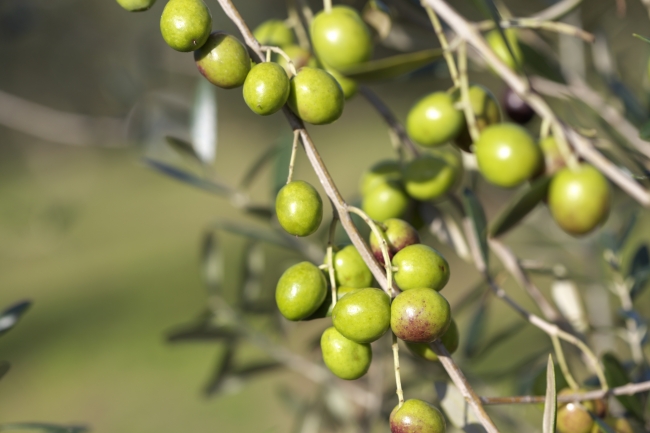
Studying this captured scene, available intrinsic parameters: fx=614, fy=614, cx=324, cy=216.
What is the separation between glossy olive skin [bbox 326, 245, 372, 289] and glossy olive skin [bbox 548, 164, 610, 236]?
0.31 meters

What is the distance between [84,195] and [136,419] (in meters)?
5.18

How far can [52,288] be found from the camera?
236 inches

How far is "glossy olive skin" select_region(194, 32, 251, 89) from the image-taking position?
0.49m

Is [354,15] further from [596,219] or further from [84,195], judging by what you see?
[84,195]

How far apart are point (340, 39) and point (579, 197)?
32 cm

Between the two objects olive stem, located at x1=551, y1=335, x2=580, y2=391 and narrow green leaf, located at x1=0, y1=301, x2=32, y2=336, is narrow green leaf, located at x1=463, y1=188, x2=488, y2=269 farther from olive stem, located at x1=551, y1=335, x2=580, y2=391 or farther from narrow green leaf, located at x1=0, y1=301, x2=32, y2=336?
narrow green leaf, located at x1=0, y1=301, x2=32, y2=336

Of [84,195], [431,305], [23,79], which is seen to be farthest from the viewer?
[84,195]

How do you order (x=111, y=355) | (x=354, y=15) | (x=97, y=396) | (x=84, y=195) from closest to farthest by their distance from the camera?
(x=354, y=15) < (x=97, y=396) < (x=111, y=355) < (x=84, y=195)

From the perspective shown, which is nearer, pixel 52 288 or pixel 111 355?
pixel 111 355

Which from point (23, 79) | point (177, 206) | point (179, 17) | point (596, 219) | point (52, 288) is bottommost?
point (177, 206)

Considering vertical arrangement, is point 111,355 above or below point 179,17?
below

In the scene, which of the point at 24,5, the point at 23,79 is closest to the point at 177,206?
the point at 23,79

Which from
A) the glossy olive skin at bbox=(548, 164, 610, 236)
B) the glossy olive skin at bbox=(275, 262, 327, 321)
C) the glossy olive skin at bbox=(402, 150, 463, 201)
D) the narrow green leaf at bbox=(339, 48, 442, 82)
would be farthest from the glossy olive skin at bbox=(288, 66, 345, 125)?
the glossy olive skin at bbox=(548, 164, 610, 236)

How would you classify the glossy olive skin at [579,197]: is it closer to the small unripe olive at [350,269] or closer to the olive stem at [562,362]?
the olive stem at [562,362]
